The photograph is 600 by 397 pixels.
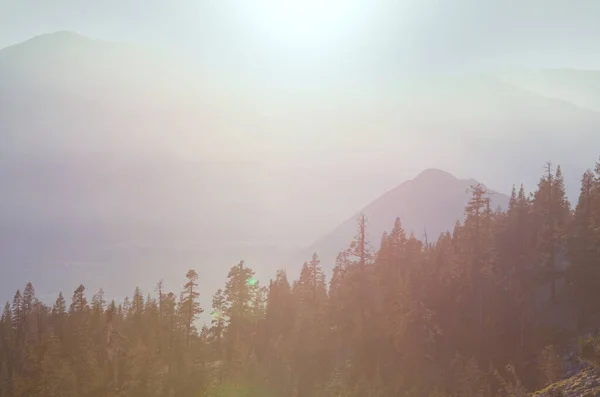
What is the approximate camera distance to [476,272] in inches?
1986

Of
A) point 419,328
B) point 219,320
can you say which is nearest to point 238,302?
point 219,320

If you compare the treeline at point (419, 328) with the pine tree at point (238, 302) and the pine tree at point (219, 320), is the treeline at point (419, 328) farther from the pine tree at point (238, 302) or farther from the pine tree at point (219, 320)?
the pine tree at point (238, 302)

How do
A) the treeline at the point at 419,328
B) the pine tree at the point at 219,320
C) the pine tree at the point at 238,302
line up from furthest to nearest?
the pine tree at the point at 238,302, the pine tree at the point at 219,320, the treeline at the point at 419,328

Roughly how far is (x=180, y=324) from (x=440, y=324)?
123 feet

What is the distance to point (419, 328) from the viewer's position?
4775 centimetres

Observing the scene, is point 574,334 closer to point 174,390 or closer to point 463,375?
point 463,375

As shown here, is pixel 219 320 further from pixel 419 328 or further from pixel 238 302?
pixel 419 328

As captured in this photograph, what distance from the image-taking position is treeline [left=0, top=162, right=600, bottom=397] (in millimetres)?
46156

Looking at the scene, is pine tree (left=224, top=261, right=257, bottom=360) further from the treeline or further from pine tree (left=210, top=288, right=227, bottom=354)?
the treeline

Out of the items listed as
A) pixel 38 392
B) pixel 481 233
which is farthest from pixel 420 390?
pixel 38 392

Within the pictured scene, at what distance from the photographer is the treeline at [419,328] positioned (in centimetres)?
4616

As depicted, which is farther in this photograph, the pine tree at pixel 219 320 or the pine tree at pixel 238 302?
the pine tree at pixel 238 302

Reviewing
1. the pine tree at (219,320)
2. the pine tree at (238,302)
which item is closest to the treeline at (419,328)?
the pine tree at (219,320)

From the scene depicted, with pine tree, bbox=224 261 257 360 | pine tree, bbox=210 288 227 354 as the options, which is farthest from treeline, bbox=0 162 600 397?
pine tree, bbox=224 261 257 360
